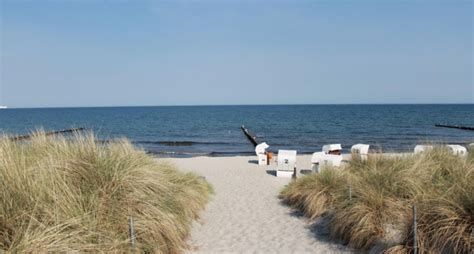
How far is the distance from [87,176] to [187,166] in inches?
595

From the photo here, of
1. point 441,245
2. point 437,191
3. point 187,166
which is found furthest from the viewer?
point 187,166

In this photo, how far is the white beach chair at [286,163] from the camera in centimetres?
1609

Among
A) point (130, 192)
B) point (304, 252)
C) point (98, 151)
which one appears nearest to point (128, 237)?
point (130, 192)

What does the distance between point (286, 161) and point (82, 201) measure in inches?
452

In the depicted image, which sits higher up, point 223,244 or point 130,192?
point 130,192

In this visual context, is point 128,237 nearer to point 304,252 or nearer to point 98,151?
point 98,151

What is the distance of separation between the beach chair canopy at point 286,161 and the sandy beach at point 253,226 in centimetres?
157

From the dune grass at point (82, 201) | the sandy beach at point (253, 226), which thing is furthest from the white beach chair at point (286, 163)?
the dune grass at point (82, 201)

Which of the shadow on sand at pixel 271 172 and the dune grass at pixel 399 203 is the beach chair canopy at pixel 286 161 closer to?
the shadow on sand at pixel 271 172

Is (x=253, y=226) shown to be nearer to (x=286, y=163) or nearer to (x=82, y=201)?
(x=82, y=201)

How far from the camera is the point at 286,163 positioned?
639 inches

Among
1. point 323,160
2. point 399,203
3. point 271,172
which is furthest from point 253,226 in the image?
point 271,172

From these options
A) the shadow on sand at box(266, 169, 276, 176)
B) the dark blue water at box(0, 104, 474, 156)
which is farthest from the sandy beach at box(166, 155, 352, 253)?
the dark blue water at box(0, 104, 474, 156)

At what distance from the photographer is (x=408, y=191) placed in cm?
731
